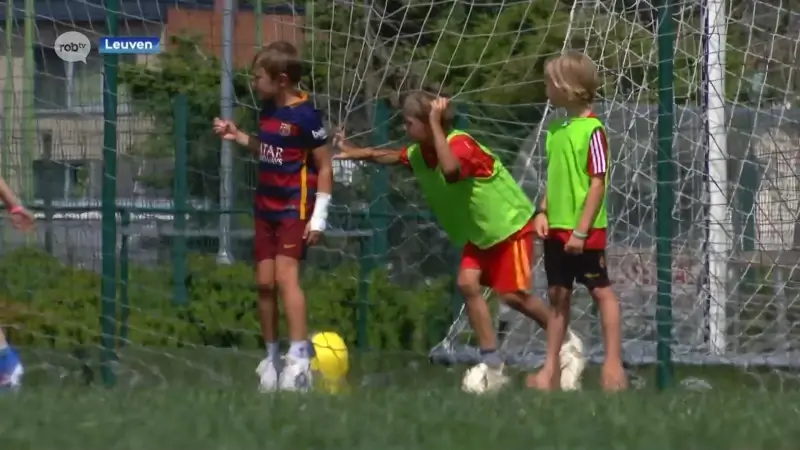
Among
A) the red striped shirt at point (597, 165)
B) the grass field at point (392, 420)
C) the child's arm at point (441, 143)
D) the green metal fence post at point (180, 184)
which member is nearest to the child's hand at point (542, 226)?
the red striped shirt at point (597, 165)

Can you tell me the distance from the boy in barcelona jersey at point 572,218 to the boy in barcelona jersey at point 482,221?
0.27 metres

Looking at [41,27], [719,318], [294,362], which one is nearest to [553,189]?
[294,362]

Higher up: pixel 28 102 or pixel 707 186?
pixel 28 102

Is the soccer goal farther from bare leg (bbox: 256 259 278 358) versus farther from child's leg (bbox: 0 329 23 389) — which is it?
child's leg (bbox: 0 329 23 389)

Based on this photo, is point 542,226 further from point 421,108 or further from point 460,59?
point 460,59

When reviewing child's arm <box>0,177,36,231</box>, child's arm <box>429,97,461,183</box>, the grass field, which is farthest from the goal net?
the grass field

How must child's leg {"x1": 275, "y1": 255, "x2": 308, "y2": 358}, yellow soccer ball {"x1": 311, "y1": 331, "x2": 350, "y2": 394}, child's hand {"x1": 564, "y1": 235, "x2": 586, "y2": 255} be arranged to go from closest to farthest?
1. child's hand {"x1": 564, "y1": 235, "x2": 586, "y2": 255}
2. child's leg {"x1": 275, "y1": 255, "x2": 308, "y2": 358}
3. yellow soccer ball {"x1": 311, "y1": 331, "x2": 350, "y2": 394}

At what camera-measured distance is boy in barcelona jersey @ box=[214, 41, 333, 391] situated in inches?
274

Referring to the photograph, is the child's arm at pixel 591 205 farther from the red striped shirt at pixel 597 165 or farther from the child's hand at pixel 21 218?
the child's hand at pixel 21 218

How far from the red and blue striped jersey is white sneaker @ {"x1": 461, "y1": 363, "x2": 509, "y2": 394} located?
1077 mm

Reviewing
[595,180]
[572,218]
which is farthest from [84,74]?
[595,180]

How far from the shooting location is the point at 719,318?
9.10 m

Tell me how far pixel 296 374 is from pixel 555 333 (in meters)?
1.21

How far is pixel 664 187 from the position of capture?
23.1 feet
